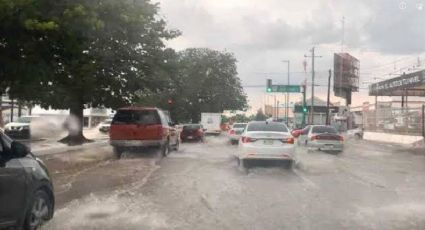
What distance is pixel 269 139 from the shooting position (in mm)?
19000

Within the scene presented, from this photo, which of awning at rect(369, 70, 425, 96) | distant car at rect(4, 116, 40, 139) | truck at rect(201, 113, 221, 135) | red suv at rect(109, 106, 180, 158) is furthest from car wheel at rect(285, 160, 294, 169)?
truck at rect(201, 113, 221, 135)

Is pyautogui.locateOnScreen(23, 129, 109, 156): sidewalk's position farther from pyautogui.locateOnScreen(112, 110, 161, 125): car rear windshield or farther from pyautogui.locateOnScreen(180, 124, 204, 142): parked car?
pyautogui.locateOnScreen(180, 124, 204, 142): parked car

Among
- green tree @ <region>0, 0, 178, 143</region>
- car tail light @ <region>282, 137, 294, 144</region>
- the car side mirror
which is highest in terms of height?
green tree @ <region>0, 0, 178, 143</region>

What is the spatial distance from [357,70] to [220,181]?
8286 centimetres

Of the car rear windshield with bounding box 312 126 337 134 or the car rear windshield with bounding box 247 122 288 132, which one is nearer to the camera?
the car rear windshield with bounding box 247 122 288 132

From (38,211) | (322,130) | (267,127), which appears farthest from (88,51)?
(38,211)

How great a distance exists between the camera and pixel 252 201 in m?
12.0

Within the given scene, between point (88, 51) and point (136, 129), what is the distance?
7.81 metres

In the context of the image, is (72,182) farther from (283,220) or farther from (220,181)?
(283,220)

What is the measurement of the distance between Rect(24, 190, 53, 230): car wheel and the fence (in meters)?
37.2

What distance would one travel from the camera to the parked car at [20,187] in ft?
25.0

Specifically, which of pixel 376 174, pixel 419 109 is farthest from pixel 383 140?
pixel 376 174

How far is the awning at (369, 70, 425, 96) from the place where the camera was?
158 feet

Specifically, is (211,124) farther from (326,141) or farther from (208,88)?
(326,141)
